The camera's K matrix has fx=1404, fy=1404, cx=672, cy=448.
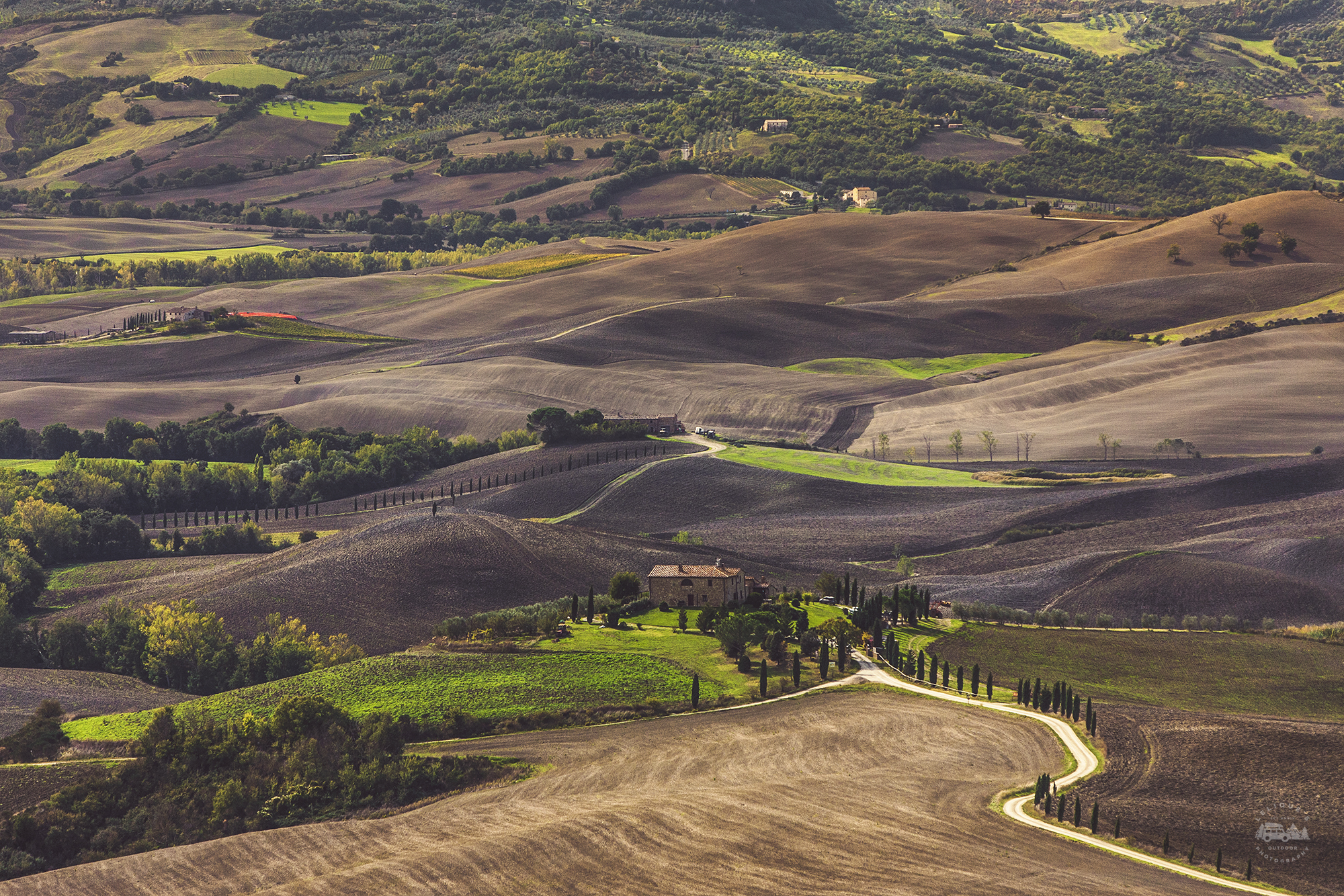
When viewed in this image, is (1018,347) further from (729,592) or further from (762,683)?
(762,683)

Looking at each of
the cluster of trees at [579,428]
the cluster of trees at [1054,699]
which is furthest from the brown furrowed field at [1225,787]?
the cluster of trees at [579,428]

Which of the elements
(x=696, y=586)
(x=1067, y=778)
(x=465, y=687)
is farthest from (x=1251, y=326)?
(x=1067, y=778)

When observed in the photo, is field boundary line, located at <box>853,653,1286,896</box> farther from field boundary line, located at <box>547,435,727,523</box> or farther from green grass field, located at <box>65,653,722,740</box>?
field boundary line, located at <box>547,435,727,523</box>

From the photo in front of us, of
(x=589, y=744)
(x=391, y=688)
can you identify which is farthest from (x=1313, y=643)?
(x=391, y=688)

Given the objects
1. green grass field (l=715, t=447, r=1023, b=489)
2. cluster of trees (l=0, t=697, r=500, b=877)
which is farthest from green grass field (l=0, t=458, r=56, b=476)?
cluster of trees (l=0, t=697, r=500, b=877)

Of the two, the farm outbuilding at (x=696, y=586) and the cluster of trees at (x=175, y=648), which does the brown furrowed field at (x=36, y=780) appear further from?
the farm outbuilding at (x=696, y=586)

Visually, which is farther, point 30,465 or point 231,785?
point 30,465

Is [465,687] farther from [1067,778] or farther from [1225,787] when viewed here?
[1225,787]
